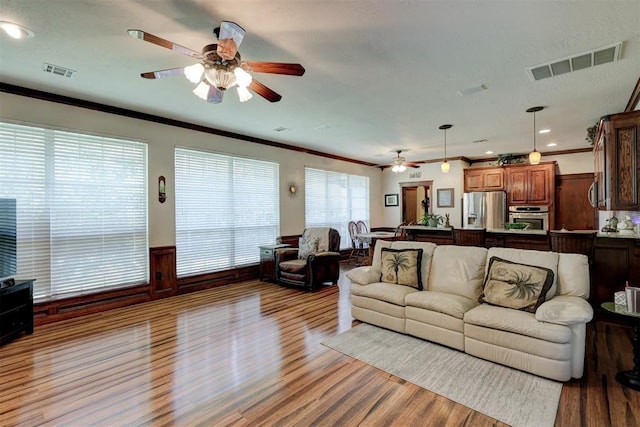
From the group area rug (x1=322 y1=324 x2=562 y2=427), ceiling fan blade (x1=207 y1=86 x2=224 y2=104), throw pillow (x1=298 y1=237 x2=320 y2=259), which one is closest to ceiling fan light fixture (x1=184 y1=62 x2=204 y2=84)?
ceiling fan blade (x1=207 y1=86 x2=224 y2=104)

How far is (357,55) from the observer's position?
2.85 m

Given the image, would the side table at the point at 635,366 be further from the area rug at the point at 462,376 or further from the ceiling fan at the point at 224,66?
the ceiling fan at the point at 224,66

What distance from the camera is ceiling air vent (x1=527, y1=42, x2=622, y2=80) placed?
2.77 meters

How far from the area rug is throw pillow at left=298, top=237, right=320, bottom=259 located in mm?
2453

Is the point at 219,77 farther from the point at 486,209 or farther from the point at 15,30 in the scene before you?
the point at 486,209

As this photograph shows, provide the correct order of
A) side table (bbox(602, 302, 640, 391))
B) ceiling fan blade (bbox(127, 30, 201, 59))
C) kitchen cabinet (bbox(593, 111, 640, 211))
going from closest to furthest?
ceiling fan blade (bbox(127, 30, 201, 59))
side table (bbox(602, 302, 640, 391))
kitchen cabinet (bbox(593, 111, 640, 211))

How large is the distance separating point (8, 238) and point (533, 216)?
920 centimetres

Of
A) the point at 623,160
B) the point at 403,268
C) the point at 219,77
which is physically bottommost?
the point at 403,268

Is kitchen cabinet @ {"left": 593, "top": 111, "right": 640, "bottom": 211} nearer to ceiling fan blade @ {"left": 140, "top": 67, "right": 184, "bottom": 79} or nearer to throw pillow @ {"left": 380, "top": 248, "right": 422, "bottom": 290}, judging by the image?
throw pillow @ {"left": 380, "top": 248, "right": 422, "bottom": 290}

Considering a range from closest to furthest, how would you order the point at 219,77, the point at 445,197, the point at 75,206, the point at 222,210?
the point at 219,77
the point at 75,206
the point at 222,210
the point at 445,197

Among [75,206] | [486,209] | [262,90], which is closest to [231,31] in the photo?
[262,90]

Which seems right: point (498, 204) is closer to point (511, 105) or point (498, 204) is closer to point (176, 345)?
point (511, 105)

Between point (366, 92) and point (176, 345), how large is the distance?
3.53m

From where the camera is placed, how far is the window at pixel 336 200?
7449 millimetres
